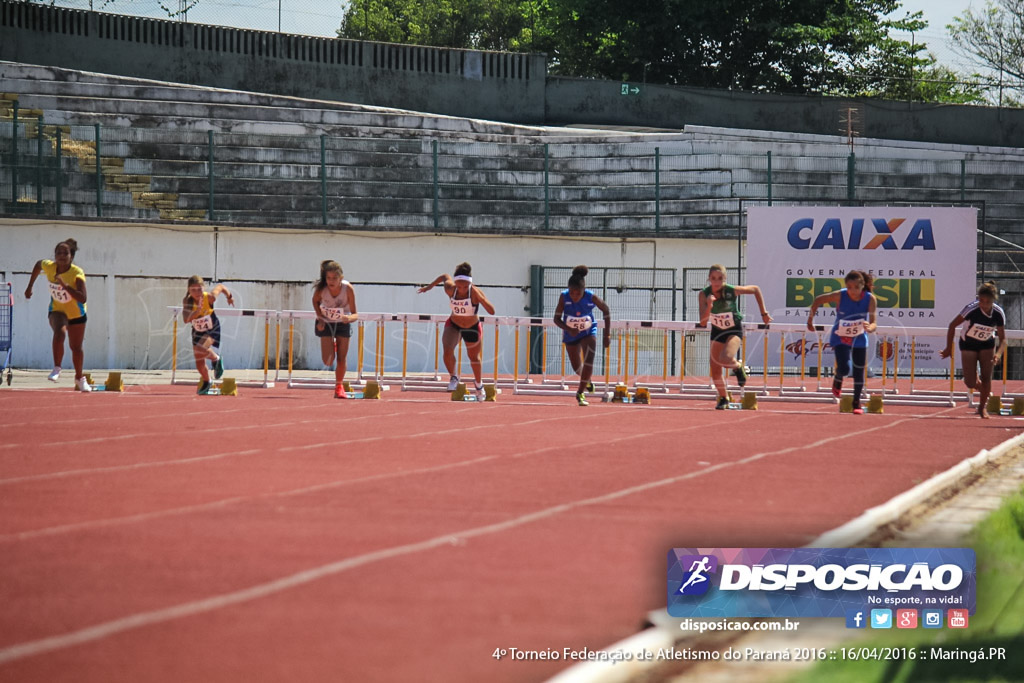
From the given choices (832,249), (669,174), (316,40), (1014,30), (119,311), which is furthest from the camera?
(1014,30)

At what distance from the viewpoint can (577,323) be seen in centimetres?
1733

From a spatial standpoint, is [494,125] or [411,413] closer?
[411,413]

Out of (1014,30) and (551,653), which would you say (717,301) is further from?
(1014,30)

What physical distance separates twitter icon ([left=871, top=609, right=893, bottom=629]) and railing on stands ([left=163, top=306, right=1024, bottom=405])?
13.7 m

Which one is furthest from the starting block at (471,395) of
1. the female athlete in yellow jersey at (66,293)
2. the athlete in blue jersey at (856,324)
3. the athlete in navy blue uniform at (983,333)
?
the athlete in navy blue uniform at (983,333)

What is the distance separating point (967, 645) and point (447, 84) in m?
37.4

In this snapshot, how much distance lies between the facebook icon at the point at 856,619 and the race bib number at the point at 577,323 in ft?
41.2

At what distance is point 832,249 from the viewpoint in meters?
24.7

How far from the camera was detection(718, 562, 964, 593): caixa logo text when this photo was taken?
4.97 meters

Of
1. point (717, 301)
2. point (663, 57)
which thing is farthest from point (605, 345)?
point (663, 57)

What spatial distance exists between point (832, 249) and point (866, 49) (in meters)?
29.4

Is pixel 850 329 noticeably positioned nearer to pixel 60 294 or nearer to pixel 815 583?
pixel 60 294

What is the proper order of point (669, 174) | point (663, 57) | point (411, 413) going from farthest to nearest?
1. point (663, 57)
2. point (669, 174)
3. point (411, 413)

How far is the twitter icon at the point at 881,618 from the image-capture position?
4680 mm
